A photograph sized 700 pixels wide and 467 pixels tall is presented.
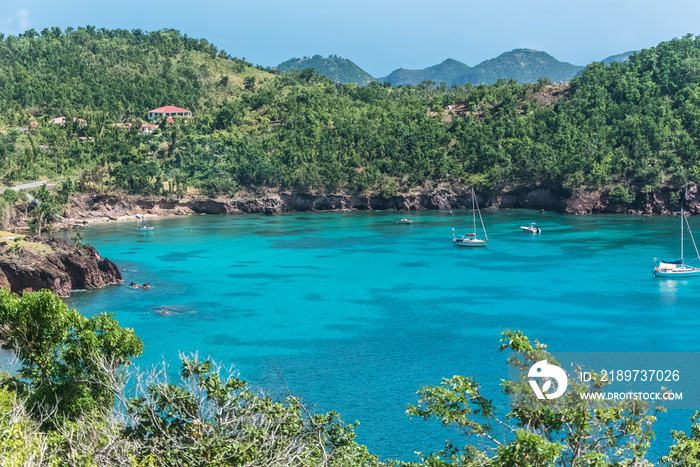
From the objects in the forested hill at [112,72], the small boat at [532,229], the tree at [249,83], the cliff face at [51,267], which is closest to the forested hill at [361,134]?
the forested hill at [112,72]

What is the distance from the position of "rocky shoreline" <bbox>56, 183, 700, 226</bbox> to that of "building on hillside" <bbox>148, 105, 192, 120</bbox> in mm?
28159

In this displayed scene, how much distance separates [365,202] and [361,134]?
43.8 feet

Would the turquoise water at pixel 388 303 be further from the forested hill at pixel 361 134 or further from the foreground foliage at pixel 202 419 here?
the forested hill at pixel 361 134

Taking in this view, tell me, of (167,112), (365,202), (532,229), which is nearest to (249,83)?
(167,112)

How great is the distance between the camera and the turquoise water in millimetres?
33688

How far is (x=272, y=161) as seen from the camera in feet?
346

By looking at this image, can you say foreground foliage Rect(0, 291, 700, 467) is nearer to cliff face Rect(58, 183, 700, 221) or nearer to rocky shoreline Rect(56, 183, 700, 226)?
rocky shoreline Rect(56, 183, 700, 226)

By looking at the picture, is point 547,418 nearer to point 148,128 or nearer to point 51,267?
point 51,267

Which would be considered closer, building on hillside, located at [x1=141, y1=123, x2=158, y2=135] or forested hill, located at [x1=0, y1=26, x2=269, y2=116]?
building on hillside, located at [x1=141, y1=123, x2=158, y2=135]

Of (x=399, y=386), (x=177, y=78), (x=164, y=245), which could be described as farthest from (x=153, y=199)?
(x=399, y=386)

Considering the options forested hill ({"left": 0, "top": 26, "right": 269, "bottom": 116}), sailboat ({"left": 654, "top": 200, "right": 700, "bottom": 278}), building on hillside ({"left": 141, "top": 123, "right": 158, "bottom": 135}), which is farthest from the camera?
forested hill ({"left": 0, "top": 26, "right": 269, "bottom": 116})

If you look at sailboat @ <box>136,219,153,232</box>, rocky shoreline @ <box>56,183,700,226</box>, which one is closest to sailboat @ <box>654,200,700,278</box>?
rocky shoreline @ <box>56,183,700,226</box>

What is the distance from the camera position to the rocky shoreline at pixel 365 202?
90688mm

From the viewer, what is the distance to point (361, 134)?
111 metres
